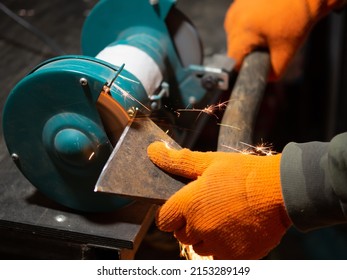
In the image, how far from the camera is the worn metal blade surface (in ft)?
3.08

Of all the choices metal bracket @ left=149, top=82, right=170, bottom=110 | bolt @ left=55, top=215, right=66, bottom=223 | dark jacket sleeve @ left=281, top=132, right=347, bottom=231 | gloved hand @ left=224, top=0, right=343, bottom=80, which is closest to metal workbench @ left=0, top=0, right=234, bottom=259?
bolt @ left=55, top=215, right=66, bottom=223

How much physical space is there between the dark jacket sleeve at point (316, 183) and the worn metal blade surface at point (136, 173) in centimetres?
20

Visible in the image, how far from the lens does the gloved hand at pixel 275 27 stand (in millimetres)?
1438

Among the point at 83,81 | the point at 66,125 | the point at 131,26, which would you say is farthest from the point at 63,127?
the point at 131,26

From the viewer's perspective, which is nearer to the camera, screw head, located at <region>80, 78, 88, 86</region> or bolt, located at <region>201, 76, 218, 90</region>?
screw head, located at <region>80, 78, 88, 86</region>

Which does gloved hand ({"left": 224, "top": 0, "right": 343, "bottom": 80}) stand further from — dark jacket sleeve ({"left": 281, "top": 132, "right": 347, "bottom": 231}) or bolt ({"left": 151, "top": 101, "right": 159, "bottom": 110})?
dark jacket sleeve ({"left": 281, "top": 132, "right": 347, "bottom": 231})

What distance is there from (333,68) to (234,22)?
106 cm

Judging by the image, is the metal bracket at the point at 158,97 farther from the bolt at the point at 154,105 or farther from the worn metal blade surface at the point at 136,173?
the worn metal blade surface at the point at 136,173

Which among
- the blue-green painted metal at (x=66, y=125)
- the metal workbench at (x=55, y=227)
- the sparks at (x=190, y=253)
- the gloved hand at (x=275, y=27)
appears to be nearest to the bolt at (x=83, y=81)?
the blue-green painted metal at (x=66, y=125)

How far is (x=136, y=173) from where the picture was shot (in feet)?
3.17

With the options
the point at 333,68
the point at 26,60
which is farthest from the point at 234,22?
the point at 333,68

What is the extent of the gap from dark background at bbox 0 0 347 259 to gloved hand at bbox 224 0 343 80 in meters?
0.33
